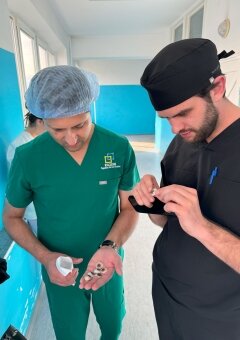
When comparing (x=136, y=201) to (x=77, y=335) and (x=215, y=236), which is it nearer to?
(x=215, y=236)

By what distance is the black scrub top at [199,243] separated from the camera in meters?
0.80

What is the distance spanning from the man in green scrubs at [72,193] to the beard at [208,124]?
1.33 feet

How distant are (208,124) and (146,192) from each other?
310 mm

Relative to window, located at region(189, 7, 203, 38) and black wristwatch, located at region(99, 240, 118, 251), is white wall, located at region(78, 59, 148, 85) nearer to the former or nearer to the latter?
window, located at region(189, 7, 203, 38)

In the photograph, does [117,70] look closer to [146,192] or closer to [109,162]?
[109,162]

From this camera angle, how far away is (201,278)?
889 millimetres

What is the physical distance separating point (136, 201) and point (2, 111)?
0.96m

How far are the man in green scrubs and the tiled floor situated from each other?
614mm

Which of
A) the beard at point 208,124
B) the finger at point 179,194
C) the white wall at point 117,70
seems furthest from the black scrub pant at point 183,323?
the white wall at point 117,70

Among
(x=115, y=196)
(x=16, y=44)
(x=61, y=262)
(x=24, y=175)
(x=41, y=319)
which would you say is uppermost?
(x=16, y=44)

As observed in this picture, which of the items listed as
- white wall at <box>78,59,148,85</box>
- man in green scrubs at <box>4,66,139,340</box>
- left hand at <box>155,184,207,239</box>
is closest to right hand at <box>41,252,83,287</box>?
man in green scrubs at <box>4,66,139,340</box>

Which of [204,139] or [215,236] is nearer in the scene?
[215,236]

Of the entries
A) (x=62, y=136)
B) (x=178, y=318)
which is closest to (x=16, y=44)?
(x=62, y=136)

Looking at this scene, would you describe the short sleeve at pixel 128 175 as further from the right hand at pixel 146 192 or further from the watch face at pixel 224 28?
the watch face at pixel 224 28
